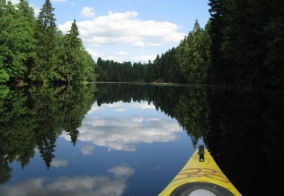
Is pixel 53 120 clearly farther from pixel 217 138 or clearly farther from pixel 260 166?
pixel 260 166

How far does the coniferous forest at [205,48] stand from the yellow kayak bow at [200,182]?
960 inches

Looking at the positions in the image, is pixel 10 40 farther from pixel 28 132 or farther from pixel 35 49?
pixel 28 132

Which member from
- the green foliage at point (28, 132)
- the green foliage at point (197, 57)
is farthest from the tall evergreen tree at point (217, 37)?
the green foliage at point (28, 132)

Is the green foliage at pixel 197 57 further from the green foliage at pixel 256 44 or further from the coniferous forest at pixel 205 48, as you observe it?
the green foliage at pixel 256 44

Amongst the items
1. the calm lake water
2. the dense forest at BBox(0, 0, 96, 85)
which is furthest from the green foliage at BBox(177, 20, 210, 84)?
the calm lake water

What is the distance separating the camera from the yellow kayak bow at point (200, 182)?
4.54 meters

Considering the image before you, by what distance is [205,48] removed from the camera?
7125cm

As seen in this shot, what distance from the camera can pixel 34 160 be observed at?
30.4ft

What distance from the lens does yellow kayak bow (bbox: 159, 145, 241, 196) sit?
4.54 metres

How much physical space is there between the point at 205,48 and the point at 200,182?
6859 centimetres

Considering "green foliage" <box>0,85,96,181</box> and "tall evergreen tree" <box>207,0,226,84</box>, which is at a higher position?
"tall evergreen tree" <box>207,0,226,84</box>

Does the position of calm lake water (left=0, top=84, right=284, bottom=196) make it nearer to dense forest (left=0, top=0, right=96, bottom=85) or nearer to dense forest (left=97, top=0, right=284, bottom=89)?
dense forest (left=97, top=0, right=284, bottom=89)

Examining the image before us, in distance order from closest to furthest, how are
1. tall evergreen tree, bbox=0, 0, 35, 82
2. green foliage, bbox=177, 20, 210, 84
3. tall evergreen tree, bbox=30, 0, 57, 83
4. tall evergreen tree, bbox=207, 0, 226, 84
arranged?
tall evergreen tree, bbox=0, 0, 35, 82, tall evergreen tree, bbox=207, 0, 226, 84, tall evergreen tree, bbox=30, 0, 57, 83, green foliage, bbox=177, 20, 210, 84

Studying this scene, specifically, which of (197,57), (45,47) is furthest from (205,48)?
(45,47)
